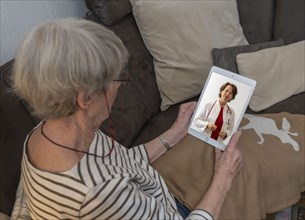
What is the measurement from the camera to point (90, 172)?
798 mm

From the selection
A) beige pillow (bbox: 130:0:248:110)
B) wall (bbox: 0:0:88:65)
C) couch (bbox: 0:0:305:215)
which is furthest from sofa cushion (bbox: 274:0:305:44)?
wall (bbox: 0:0:88:65)

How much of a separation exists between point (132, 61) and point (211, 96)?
46 cm

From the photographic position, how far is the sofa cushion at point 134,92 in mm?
1494

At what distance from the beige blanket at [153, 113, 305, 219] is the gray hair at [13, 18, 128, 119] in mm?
517

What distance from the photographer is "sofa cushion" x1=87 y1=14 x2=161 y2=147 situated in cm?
149

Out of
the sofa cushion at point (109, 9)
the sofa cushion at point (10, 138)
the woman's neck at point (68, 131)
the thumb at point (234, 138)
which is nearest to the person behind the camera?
the woman's neck at point (68, 131)

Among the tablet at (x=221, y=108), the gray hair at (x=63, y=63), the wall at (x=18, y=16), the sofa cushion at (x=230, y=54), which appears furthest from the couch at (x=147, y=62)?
the gray hair at (x=63, y=63)

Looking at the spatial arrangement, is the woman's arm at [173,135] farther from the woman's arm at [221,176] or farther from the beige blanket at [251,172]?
the woman's arm at [221,176]

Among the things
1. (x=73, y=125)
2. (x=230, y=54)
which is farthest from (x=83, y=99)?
(x=230, y=54)

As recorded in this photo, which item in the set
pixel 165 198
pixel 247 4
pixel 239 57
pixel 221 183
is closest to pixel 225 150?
pixel 221 183

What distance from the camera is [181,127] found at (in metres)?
1.34

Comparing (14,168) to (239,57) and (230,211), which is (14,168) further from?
(239,57)

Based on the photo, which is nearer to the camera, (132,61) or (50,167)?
(50,167)

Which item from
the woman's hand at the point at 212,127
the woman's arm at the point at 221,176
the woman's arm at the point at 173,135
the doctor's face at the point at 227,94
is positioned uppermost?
the doctor's face at the point at 227,94
